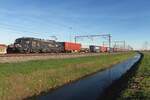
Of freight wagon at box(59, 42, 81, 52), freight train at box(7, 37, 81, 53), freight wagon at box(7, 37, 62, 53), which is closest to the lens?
freight wagon at box(7, 37, 62, 53)

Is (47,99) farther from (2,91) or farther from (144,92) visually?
(144,92)

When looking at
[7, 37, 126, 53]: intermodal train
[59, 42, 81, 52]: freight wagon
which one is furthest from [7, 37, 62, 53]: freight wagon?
[59, 42, 81, 52]: freight wagon

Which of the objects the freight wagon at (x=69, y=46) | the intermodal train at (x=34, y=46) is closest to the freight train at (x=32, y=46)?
the intermodal train at (x=34, y=46)

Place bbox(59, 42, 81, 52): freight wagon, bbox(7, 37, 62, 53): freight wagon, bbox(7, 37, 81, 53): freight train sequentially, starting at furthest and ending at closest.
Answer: bbox(59, 42, 81, 52): freight wagon → bbox(7, 37, 81, 53): freight train → bbox(7, 37, 62, 53): freight wagon

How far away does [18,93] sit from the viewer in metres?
22.0

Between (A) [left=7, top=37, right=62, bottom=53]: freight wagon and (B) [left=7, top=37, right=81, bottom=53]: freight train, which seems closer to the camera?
(A) [left=7, top=37, right=62, bottom=53]: freight wagon

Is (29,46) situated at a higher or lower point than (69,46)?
higher

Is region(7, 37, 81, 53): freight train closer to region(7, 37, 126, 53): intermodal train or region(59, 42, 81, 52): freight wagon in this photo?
region(7, 37, 126, 53): intermodal train

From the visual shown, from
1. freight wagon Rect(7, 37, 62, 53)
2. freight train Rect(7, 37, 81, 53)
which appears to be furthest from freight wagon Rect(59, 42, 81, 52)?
freight wagon Rect(7, 37, 62, 53)

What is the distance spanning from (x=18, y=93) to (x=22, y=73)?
19.5 feet

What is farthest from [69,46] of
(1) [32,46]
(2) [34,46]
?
(1) [32,46]

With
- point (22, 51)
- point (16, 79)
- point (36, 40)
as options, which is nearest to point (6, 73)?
point (16, 79)

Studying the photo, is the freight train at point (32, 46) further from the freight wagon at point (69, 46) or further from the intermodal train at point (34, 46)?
the freight wagon at point (69, 46)

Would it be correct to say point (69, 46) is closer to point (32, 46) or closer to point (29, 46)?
point (32, 46)
